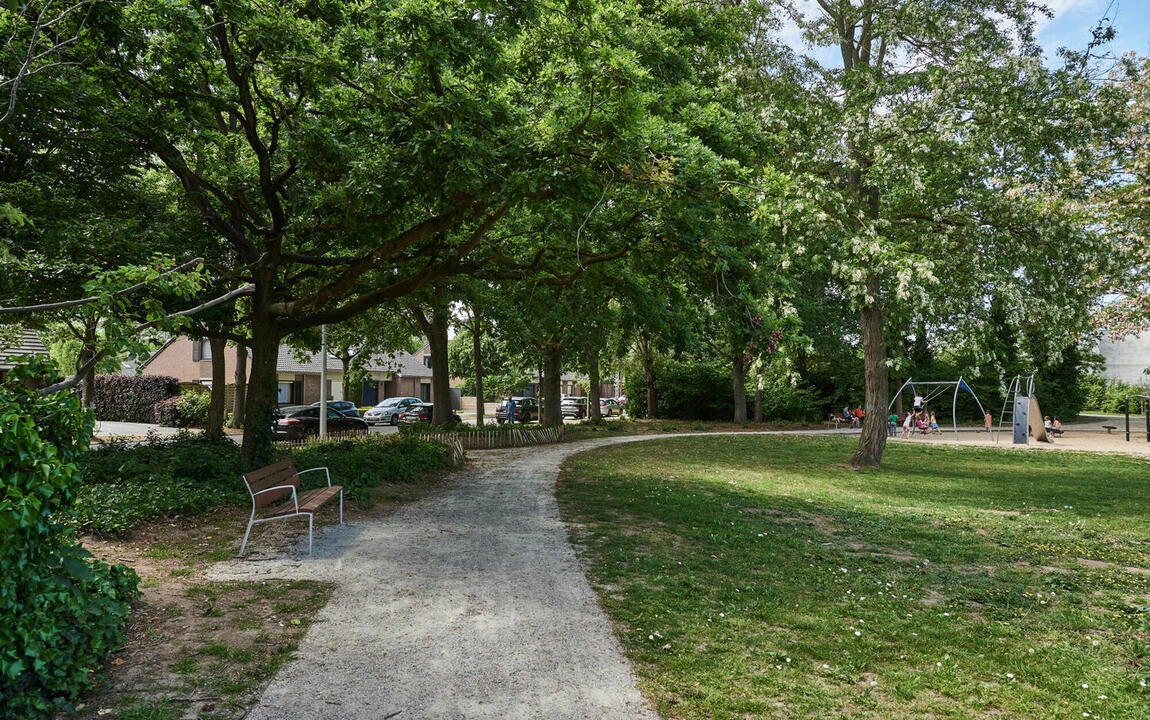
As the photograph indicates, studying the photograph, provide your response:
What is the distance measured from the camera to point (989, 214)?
42.8ft

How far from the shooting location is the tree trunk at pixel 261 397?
11500mm

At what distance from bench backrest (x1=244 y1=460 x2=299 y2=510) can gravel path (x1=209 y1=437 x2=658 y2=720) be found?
0.72 meters

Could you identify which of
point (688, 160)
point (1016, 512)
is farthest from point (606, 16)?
point (1016, 512)

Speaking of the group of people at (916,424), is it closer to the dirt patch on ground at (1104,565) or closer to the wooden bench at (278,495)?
the dirt patch on ground at (1104,565)

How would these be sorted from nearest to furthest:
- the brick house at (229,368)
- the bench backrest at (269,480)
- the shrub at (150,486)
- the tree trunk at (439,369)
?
the bench backrest at (269,480) < the shrub at (150,486) < the tree trunk at (439,369) < the brick house at (229,368)

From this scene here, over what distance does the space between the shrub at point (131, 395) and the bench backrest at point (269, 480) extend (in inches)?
1284

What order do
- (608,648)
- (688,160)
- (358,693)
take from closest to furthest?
1. (358,693)
2. (608,648)
3. (688,160)

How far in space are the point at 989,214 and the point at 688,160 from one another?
9.11 m

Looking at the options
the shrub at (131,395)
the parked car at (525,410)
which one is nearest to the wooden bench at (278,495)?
the parked car at (525,410)

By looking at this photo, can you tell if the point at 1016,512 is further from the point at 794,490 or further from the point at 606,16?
the point at 606,16

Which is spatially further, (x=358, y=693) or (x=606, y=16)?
(x=606, y=16)

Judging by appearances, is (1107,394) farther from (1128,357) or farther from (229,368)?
(229,368)

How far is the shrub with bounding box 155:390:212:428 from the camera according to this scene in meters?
30.4

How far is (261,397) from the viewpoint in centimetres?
1170
